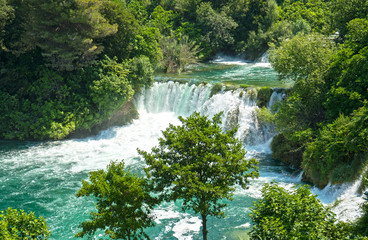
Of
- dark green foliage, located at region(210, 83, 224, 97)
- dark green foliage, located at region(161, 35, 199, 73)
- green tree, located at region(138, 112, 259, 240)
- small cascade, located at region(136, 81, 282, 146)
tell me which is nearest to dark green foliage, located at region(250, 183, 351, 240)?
green tree, located at region(138, 112, 259, 240)

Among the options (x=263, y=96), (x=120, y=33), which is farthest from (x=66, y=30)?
(x=263, y=96)

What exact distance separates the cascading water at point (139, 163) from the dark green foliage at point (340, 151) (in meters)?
0.83

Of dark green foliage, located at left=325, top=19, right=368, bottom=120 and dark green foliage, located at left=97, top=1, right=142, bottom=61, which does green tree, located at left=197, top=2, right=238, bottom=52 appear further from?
dark green foliage, located at left=325, top=19, right=368, bottom=120

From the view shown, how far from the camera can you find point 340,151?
47.6 feet

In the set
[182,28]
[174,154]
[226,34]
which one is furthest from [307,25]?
[174,154]

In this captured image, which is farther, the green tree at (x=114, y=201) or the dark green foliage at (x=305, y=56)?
the dark green foliage at (x=305, y=56)

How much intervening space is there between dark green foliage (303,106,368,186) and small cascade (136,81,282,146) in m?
6.51

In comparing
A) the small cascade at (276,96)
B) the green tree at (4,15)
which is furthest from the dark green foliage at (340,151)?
the green tree at (4,15)

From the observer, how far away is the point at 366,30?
17.0m

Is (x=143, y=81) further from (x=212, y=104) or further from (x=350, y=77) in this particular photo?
(x=350, y=77)

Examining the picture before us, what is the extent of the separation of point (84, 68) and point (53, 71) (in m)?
2.13

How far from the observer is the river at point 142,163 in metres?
14.0

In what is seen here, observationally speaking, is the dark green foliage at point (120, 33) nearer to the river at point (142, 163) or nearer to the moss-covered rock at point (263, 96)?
the river at point (142, 163)

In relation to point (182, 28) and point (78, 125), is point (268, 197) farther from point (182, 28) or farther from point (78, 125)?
point (182, 28)
